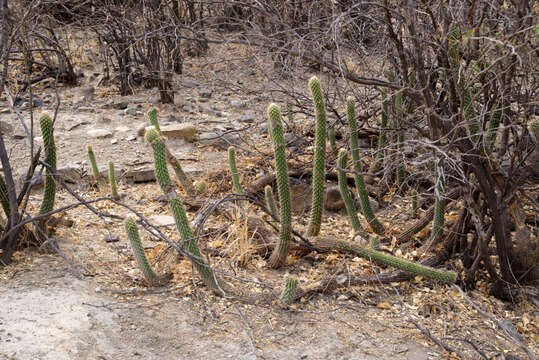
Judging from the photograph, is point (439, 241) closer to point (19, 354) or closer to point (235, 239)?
point (235, 239)

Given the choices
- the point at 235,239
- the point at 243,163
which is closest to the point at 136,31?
the point at 243,163

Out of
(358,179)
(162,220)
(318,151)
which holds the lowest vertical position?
(162,220)

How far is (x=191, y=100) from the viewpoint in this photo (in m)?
7.23

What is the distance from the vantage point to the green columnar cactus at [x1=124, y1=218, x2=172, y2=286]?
119 inches

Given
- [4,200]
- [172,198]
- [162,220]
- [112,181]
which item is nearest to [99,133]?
[112,181]

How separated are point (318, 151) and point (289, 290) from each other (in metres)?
0.91

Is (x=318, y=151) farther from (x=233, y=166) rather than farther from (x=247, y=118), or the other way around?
(x=247, y=118)

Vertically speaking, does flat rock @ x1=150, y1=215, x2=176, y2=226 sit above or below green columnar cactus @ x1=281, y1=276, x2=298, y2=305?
below

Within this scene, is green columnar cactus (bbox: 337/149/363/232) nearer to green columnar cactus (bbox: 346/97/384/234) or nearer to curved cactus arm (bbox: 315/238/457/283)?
green columnar cactus (bbox: 346/97/384/234)

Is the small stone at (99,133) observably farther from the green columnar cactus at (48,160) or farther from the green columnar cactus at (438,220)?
the green columnar cactus at (438,220)

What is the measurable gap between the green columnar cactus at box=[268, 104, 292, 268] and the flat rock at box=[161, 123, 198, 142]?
8.86 ft

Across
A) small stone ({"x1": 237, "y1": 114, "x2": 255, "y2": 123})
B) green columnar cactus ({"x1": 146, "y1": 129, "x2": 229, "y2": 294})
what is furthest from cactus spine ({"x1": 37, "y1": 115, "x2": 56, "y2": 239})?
small stone ({"x1": 237, "y1": 114, "x2": 255, "y2": 123})

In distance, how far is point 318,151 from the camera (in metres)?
3.43

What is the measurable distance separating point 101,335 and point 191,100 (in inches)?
193
